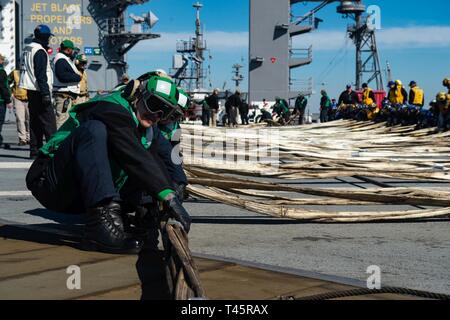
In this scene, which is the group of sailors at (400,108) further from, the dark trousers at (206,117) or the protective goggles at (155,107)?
the protective goggles at (155,107)

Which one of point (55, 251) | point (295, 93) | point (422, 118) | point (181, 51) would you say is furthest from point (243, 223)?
point (181, 51)

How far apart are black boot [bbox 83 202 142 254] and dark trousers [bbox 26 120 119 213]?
68 mm

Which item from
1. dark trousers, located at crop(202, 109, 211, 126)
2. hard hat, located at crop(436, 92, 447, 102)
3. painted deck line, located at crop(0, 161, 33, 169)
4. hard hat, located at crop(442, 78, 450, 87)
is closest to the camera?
painted deck line, located at crop(0, 161, 33, 169)

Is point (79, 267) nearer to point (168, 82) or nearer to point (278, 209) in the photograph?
point (168, 82)

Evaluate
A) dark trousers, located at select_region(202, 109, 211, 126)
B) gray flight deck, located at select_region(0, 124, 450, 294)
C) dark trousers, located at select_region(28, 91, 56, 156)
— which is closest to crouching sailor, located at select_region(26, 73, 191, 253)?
gray flight deck, located at select_region(0, 124, 450, 294)

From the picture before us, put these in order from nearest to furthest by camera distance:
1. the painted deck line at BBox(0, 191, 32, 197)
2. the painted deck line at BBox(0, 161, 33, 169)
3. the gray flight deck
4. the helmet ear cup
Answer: the gray flight deck, the helmet ear cup, the painted deck line at BBox(0, 191, 32, 197), the painted deck line at BBox(0, 161, 33, 169)

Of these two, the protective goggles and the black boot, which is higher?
the protective goggles

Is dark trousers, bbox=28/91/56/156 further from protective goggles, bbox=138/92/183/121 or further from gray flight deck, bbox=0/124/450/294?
protective goggles, bbox=138/92/183/121

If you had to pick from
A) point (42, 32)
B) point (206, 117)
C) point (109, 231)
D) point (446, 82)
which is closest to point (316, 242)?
point (109, 231)

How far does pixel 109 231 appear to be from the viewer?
3.55 metres

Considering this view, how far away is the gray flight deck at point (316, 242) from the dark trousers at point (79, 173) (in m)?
0.53

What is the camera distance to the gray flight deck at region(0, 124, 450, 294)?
3486mm
